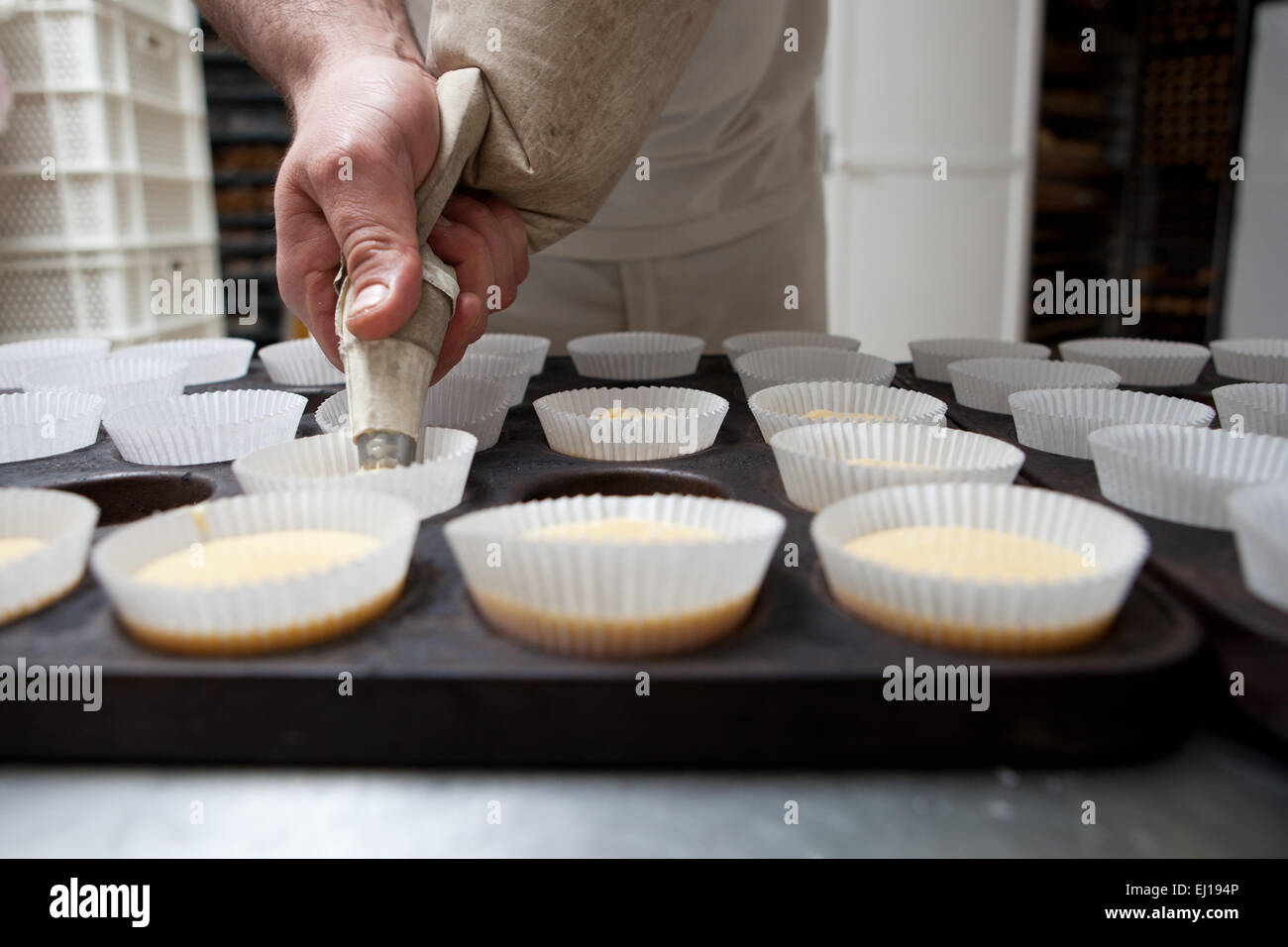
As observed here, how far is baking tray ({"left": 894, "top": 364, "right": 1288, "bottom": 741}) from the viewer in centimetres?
70

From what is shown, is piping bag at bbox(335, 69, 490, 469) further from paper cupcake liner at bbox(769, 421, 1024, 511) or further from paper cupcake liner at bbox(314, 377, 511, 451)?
paper cupcake liner at bbox(769, 421, 1024, 511)

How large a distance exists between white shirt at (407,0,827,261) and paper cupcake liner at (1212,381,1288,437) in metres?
1.05

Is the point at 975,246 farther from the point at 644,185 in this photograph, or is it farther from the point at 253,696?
the point at 253,696

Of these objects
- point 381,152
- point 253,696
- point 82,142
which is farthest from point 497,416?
point 82,142

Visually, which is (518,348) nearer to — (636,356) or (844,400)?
(636,356)

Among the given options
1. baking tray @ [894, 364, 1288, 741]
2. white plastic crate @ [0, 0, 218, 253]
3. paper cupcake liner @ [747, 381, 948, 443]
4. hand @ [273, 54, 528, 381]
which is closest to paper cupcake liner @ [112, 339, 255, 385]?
hand @ [273, 54, 528, 381]

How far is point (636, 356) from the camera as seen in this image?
1.81 m

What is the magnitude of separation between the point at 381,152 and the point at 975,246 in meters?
4.01

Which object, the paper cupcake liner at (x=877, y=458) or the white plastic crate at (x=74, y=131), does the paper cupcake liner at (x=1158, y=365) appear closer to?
the paper cupcake liner at (x=877, y=458)

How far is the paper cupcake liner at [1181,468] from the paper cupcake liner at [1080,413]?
0.07m

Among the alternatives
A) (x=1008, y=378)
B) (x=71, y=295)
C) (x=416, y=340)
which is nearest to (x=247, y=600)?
(x=416, y=340)

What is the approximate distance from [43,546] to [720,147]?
162 centimetres

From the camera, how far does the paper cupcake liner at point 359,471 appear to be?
1.04 metres

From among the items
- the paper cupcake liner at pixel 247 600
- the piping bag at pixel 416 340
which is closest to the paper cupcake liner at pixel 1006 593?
the paper cupcake liner at pixel 247 600
